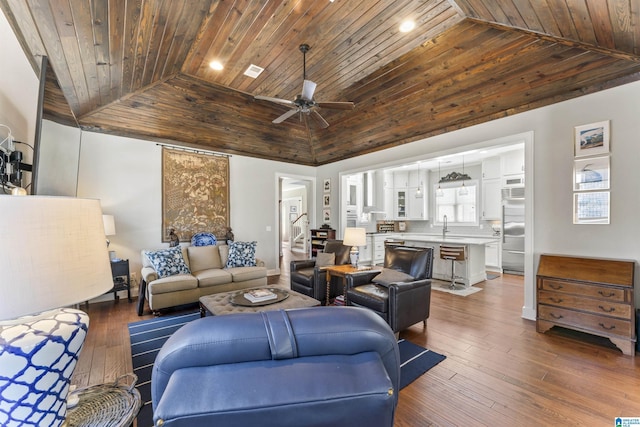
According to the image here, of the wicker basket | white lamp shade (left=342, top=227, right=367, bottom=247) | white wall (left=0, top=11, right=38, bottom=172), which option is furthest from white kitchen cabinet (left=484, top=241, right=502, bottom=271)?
white wall (left=0, top=11, right=38, bottom=172)

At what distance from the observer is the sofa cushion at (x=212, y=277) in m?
3.95

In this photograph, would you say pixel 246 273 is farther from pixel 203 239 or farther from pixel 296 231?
pixel 296 231

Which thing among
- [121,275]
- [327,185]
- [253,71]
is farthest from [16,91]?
[327,185]

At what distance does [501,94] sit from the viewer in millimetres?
3600

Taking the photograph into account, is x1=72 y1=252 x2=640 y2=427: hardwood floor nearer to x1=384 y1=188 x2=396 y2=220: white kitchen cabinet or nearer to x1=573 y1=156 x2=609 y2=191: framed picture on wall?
x1=573 y1=156 x2=609 y2=191: framed picture on wall

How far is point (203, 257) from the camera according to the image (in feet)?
14.9

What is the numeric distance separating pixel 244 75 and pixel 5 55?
2594mm

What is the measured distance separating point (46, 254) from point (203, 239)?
461cm

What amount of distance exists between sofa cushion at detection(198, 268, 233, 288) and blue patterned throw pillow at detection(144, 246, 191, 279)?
0.26 meters

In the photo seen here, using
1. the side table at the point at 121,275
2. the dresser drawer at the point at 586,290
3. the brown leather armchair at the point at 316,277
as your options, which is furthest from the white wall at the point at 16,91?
the dresser drawer at the point at 586,290

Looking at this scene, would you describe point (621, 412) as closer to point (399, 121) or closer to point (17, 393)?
point (17, 393)

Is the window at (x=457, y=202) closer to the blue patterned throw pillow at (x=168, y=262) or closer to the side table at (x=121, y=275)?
the blue patterned throw pillow at (x=168, y=262)

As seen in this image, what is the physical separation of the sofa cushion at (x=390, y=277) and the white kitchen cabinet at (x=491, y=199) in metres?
4.81

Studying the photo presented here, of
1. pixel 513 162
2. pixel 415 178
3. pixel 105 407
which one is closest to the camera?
pixel 105 407
